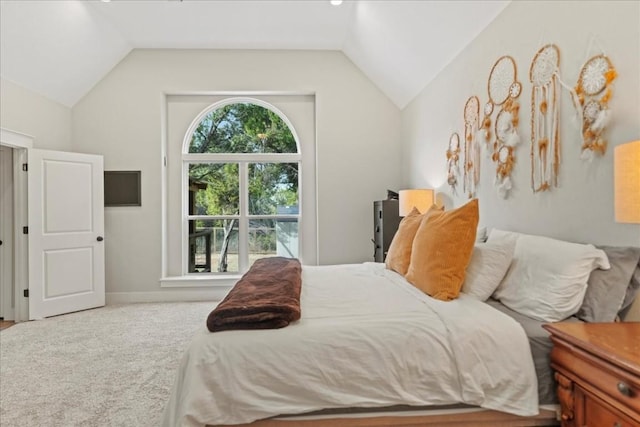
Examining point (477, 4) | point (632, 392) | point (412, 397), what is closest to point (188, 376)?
point (412, 397)

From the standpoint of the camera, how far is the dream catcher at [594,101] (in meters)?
1.74

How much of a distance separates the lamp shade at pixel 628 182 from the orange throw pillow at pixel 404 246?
50.4 inches

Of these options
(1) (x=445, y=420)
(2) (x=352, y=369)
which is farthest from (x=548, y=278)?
(2) (x=352, y=369)

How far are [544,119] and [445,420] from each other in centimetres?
175

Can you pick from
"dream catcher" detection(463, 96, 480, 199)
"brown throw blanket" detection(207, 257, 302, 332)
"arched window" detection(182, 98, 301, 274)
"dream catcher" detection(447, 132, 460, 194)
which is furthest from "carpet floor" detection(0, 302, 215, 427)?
"dream catcher" detection(447, 132, 460, 194)

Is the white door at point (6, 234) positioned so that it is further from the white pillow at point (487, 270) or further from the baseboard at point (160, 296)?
the white pillow at point (487, 270)

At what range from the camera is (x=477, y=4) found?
106 inches

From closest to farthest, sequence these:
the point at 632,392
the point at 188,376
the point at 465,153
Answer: the point at 632,392, the point at 188,376, the point at 465,153

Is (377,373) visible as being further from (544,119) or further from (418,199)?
(418,199)

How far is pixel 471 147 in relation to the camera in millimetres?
3002

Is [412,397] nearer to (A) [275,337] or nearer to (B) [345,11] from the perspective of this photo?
(A) [275,337]

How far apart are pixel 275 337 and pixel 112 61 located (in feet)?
15.0

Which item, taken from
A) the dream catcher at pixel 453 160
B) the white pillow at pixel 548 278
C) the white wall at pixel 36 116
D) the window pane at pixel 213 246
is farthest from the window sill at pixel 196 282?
the white pillow at pixel 548 278

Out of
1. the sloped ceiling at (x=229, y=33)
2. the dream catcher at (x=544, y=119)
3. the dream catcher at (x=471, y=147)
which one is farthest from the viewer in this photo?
the sloped ceiling at (x=229, y=33)
